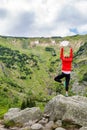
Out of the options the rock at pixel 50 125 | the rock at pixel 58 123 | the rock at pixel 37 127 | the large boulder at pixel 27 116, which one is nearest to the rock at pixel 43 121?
the rock at pixel 50 125

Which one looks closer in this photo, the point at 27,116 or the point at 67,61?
the point at 67,61

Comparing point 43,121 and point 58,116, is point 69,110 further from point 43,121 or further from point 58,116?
point 43,121

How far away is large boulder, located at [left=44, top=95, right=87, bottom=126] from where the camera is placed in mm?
31836

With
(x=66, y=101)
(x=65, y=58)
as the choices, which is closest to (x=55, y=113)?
(x=66, y=101)

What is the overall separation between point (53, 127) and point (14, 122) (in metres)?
5.90

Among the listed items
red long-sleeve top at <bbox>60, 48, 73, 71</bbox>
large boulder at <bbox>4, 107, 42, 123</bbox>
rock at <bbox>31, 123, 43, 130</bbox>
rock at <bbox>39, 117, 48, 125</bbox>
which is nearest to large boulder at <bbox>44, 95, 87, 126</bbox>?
rock at <bbox>39, 117, 48, 125</bbox>

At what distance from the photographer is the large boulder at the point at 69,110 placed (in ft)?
104

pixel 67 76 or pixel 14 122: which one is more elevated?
pixel 67 76

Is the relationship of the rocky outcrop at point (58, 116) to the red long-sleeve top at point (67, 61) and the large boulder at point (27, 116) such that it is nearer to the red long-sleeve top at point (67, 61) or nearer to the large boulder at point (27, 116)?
the large boulder at point (27, 116)

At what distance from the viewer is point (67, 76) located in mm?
34406

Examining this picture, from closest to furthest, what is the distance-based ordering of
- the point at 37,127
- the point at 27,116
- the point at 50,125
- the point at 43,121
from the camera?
the point at 37,127, the point at 50,125, the point at 43,121, the point at 27,116

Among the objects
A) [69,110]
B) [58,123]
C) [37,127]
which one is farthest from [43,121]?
[69,110]

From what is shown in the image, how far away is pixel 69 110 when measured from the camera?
3231cm

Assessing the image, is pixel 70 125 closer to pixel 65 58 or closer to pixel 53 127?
pixel 53 127
